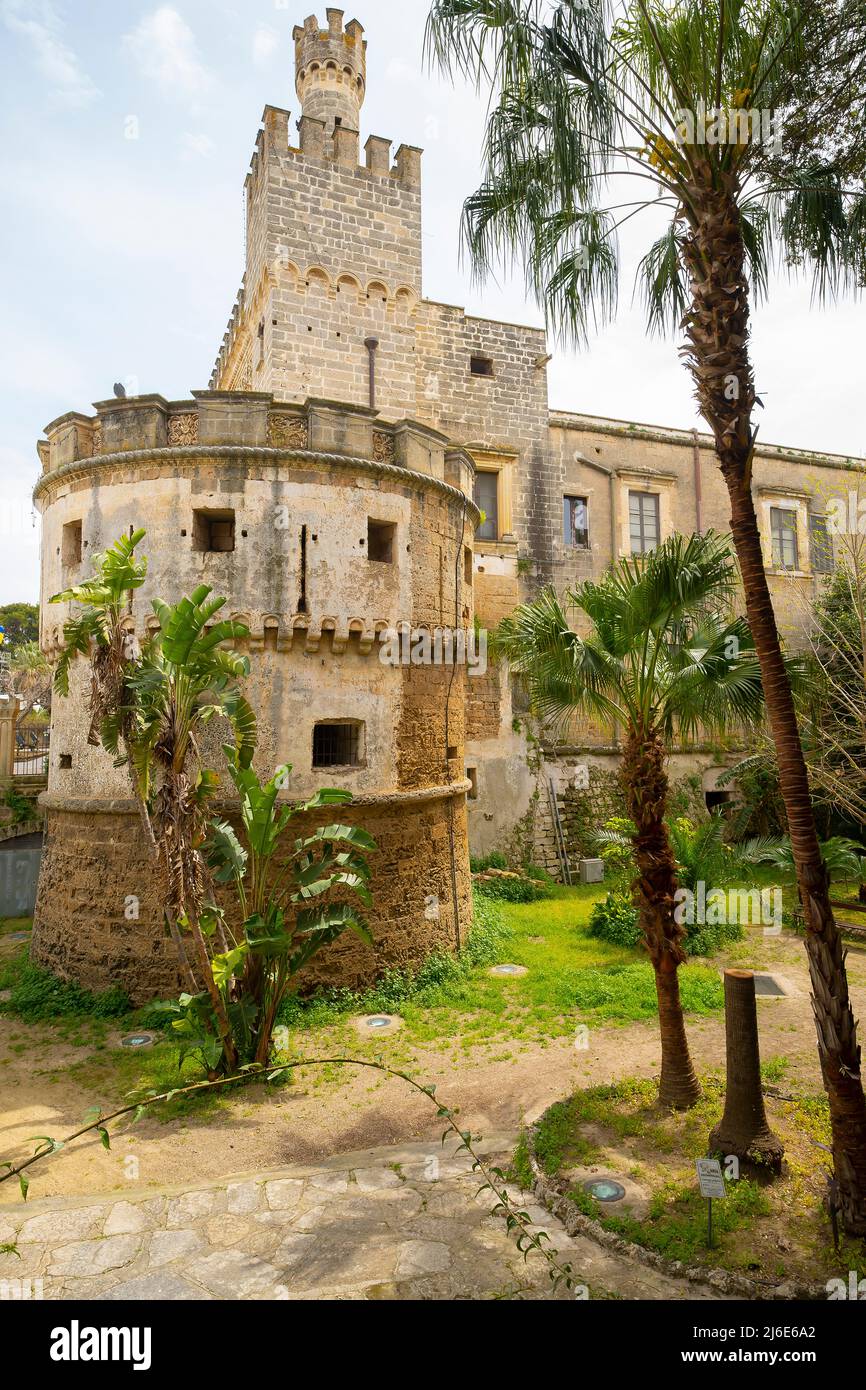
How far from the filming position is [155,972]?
35.1ft

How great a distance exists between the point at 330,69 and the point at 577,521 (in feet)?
38.7

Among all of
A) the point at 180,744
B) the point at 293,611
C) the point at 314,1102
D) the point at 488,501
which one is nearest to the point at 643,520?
the point at 488,501

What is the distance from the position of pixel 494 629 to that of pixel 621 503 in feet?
18.8

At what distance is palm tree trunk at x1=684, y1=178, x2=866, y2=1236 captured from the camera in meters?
5.81

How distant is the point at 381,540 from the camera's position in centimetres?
1246

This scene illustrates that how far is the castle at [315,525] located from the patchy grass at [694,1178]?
440cm

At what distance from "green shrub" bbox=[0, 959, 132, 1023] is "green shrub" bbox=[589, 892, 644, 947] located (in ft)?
26.4

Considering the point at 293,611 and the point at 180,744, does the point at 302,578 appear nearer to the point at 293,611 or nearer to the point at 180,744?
the point at 293,611

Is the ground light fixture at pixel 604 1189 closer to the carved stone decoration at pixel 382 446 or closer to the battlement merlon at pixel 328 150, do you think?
the carved stone decoration at pixel 382 446

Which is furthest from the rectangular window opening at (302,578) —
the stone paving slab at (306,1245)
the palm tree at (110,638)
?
the stone paving slab at (306,1245)

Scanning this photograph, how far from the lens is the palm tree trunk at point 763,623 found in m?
5.81
